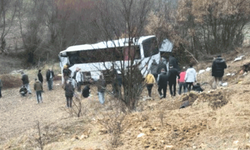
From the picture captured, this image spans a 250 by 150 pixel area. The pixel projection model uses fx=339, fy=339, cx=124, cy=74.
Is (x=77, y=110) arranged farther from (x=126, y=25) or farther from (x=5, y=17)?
(x=5, y=17)

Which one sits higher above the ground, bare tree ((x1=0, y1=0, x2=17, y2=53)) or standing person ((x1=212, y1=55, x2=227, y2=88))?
bare tree ((x1=0, y1=0, x2=17, y2=53))

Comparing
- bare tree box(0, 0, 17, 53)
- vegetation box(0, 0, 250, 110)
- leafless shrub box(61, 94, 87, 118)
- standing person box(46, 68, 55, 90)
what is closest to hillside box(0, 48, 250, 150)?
leafless shrub box(61, 94, 87, 118)

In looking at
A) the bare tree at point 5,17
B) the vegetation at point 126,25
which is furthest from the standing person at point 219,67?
the bare tree at point 5,17

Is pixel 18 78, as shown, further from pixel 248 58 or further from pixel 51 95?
pixel 248 58

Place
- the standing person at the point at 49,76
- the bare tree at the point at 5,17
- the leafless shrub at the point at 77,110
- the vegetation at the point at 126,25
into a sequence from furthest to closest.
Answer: the bare tree at the point at 5,17, the standing person at the point at 49,76, the leafless shrub at the point at 77,110, the vegetation at the point at 126,25

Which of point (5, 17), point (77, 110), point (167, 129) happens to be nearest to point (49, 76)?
point (77, 110)

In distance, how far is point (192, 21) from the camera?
928 inches

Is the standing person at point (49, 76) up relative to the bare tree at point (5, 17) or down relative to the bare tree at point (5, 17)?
down

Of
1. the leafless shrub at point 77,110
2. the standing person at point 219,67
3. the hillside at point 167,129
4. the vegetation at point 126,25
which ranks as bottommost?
the leafless shrub at point 77,110

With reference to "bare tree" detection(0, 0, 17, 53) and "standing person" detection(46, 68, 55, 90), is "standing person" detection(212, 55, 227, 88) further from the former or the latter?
"bare tree" detection(0, 0, 17, 53)

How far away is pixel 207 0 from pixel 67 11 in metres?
20.0

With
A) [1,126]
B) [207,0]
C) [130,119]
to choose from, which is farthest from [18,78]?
[130,119]

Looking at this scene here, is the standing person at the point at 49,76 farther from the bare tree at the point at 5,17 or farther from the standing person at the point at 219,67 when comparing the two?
the bare tree at the point at 5,17

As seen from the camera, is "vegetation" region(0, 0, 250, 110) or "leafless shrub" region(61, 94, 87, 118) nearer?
"vegetation" region(0, 0, 250, 110)
